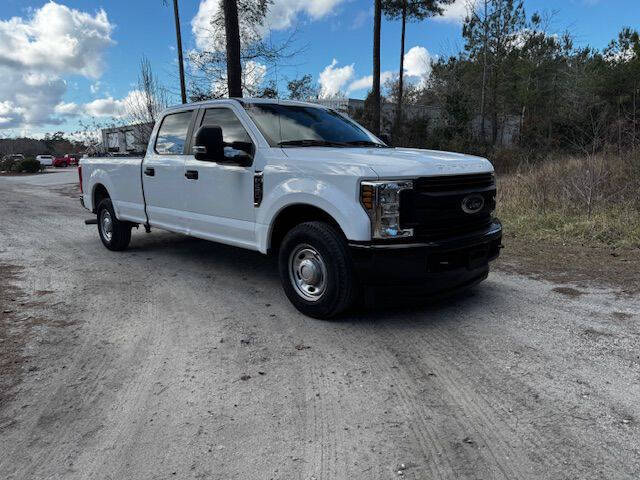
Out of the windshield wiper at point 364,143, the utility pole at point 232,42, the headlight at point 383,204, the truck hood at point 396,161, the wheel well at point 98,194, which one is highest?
the utility pole at point 232,42

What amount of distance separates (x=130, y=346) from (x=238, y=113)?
2.56 meters

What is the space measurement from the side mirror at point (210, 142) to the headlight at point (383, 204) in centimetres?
161

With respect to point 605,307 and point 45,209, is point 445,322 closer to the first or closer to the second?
point 605,307

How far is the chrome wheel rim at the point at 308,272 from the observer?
418 cm

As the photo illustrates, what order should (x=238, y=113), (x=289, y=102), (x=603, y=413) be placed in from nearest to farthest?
(x=603, y=413) < (x=238, y=113) < (x=289, y=102)

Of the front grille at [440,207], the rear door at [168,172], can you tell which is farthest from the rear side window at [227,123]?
the front grille at [440,207]

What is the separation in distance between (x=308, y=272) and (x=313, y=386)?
4.28ft

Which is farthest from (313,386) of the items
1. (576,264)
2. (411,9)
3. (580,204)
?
(411,9)

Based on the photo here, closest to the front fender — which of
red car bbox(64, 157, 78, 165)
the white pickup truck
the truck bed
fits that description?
the white pickup truck

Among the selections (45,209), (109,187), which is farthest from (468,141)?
(109,187)

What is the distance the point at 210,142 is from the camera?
4.54m

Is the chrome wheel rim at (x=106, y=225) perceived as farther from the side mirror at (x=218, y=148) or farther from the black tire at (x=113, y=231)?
the side mirror at (x=218, y=148)

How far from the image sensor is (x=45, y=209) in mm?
12836

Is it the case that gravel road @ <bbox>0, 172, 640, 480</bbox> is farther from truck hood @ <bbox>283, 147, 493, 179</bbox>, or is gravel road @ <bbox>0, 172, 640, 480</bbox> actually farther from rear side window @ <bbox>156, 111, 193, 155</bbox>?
rear side window @ <bbox>156, 111, 193, 155</bbox>
